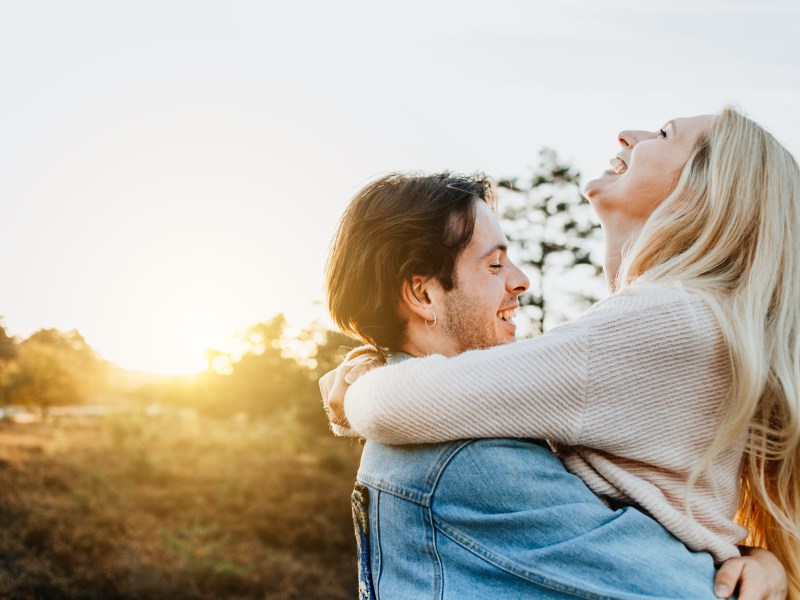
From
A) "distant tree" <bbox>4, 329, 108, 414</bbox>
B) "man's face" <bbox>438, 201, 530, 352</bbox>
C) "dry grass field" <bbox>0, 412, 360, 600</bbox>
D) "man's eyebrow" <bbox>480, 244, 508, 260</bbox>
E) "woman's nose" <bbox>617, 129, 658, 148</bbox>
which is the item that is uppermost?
"woman's nose" <bbox>617, 129, 658, 148</bbox>

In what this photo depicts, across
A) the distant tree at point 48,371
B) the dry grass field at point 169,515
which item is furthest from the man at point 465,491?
the distant tree at point 48,371

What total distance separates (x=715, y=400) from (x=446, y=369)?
0.71 metres

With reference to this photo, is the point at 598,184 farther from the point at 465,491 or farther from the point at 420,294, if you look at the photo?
the point at 465,491

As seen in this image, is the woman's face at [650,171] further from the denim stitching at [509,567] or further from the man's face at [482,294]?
the denim stitching at [509,567]

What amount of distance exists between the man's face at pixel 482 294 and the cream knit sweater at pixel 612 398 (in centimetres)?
49

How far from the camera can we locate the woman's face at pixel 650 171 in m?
2.24

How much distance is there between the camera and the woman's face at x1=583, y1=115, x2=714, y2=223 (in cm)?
224

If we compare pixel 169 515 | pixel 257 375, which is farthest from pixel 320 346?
pixel 169 515

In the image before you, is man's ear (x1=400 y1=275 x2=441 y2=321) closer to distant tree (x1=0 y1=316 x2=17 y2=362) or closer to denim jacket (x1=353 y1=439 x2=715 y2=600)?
denim jacket (x1=353 y1=439 x2=715 y2=600)

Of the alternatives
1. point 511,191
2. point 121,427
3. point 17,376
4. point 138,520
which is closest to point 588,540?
point 138,520

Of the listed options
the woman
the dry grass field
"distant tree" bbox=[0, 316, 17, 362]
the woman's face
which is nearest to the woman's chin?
the woman's face

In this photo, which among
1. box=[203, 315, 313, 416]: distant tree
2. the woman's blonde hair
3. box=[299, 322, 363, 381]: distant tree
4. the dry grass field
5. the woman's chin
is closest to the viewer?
the woman's blonde hair

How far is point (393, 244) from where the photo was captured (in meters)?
2.30

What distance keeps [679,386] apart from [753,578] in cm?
53
